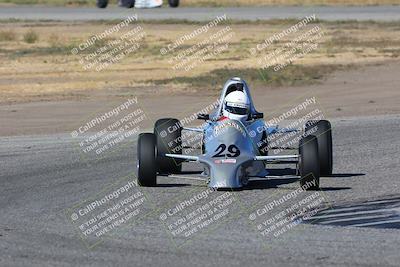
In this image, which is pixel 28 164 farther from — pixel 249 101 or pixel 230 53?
pixel 230 53

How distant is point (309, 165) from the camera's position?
55.0 ft

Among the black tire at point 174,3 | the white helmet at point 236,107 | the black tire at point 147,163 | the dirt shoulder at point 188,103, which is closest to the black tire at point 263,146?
the white helmet at point 236,107

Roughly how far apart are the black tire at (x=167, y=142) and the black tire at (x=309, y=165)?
2.54 m

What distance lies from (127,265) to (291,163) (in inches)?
284

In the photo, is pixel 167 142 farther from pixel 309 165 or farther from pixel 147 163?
pixel 309 165

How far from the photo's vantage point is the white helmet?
18.3 m

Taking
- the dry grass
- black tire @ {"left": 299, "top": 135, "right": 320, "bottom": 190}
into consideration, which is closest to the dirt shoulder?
the dry grass

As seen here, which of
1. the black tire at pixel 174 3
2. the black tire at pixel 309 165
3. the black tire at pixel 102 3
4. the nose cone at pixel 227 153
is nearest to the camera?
the nose cone at pixel 227 153

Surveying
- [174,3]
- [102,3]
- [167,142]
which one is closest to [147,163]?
[167,142]

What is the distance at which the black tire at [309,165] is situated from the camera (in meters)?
16.8

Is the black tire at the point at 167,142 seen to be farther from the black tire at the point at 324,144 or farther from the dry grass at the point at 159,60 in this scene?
the dry grass at the point at 159,60

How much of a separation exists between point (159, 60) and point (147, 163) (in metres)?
23.5

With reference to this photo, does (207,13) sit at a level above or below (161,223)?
below

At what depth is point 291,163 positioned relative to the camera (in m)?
19.2
